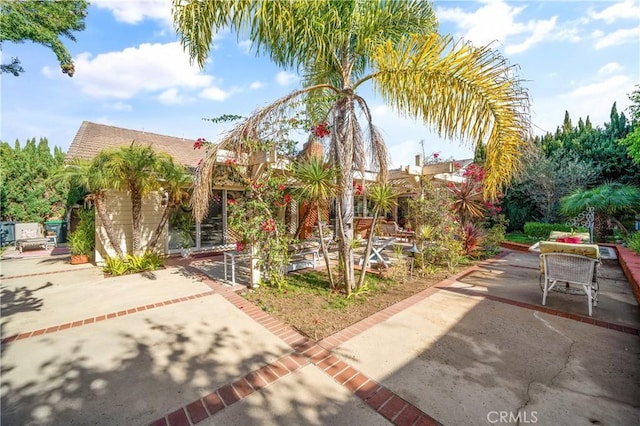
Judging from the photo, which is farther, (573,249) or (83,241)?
(83,241)

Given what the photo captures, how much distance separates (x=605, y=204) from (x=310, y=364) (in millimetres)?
15973

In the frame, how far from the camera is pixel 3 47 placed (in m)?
8.35

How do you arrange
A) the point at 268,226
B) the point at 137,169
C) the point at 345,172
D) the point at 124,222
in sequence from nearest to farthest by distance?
the point at 345,172 → the point at 268,226 → the point at 137,169 → the point at 124,222

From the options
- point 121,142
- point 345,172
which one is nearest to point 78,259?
point 121,142

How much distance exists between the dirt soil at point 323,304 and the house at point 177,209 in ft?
11.1

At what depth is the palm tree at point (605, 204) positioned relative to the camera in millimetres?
11875

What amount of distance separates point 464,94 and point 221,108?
16.9 ft

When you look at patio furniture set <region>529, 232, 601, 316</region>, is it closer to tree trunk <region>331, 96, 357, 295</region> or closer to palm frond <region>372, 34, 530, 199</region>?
palm frond <region>372, 34, 530, 199</region>

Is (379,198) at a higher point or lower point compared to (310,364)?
higher

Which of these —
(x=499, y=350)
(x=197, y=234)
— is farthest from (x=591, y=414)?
(x=197, y=234)

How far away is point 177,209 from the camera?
412 inches

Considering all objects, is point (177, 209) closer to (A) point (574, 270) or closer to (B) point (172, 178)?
(B) point (172, 178)

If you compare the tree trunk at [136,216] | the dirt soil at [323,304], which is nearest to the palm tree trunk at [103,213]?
the tree trunk at [136,216]

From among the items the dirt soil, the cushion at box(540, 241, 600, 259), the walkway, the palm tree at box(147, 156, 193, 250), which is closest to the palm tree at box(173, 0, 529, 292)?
the dirt soil
